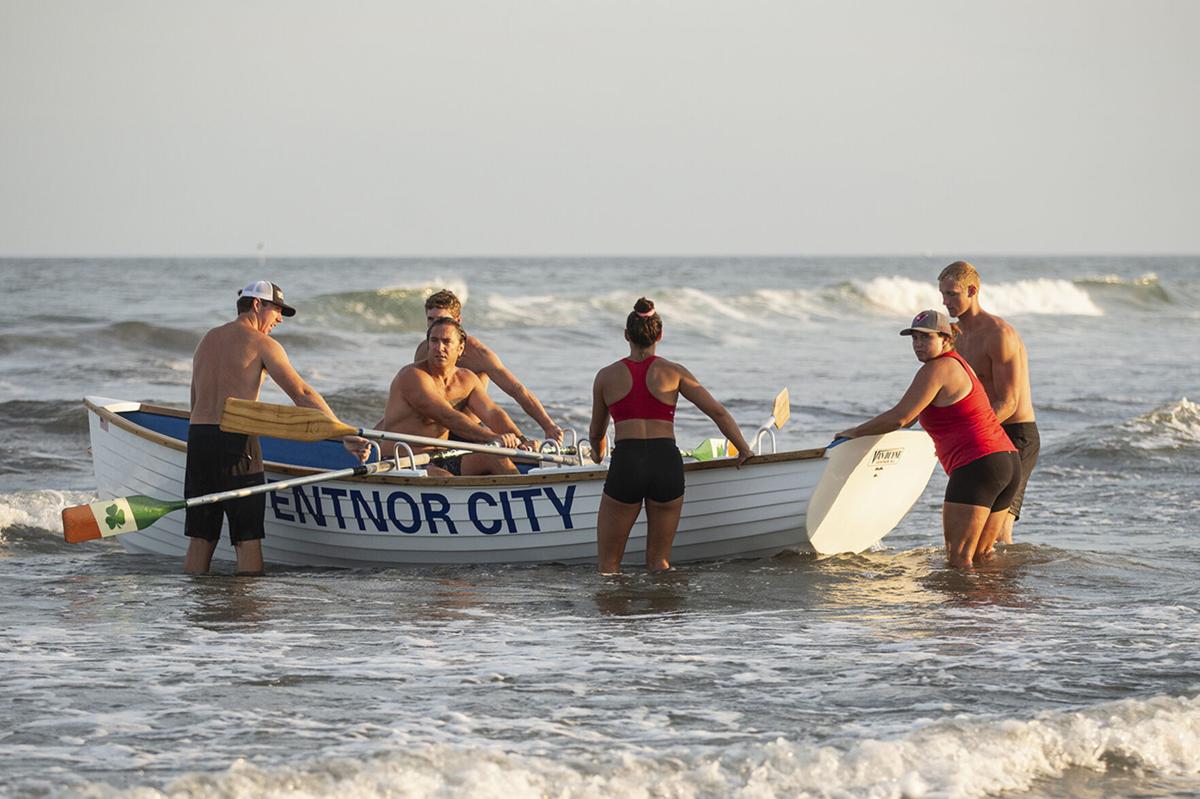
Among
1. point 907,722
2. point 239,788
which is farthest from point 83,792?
point 907,722

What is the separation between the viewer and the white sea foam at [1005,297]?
49.6 metres

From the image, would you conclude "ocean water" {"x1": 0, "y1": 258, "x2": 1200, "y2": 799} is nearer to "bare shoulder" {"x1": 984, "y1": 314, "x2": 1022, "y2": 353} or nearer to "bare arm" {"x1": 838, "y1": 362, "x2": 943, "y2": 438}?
"bare arm" {"x1": 838, "y1": 362, "x2": 943, "y2": 438}

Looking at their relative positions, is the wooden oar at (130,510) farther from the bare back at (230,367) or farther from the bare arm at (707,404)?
the bare arm at (707,404)

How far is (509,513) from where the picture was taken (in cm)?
838

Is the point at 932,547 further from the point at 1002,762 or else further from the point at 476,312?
the point at 476,312

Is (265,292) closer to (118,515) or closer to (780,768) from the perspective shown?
(118,515)

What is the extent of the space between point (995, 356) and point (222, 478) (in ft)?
14.1

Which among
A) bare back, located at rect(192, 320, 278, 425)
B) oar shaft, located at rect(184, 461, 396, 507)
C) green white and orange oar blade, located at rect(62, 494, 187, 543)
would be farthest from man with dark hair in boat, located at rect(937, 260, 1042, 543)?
green white and orange oar blade, located at rect(62, 494, 187, 543)

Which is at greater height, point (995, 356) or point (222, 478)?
point (995, 356)

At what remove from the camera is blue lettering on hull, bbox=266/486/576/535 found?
27.1ft

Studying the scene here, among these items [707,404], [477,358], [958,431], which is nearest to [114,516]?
[477,358]

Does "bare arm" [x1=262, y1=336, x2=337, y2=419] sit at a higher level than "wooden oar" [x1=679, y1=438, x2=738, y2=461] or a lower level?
higher

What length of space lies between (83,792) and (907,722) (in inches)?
112

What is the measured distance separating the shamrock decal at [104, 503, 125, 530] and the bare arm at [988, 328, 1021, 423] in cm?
490
